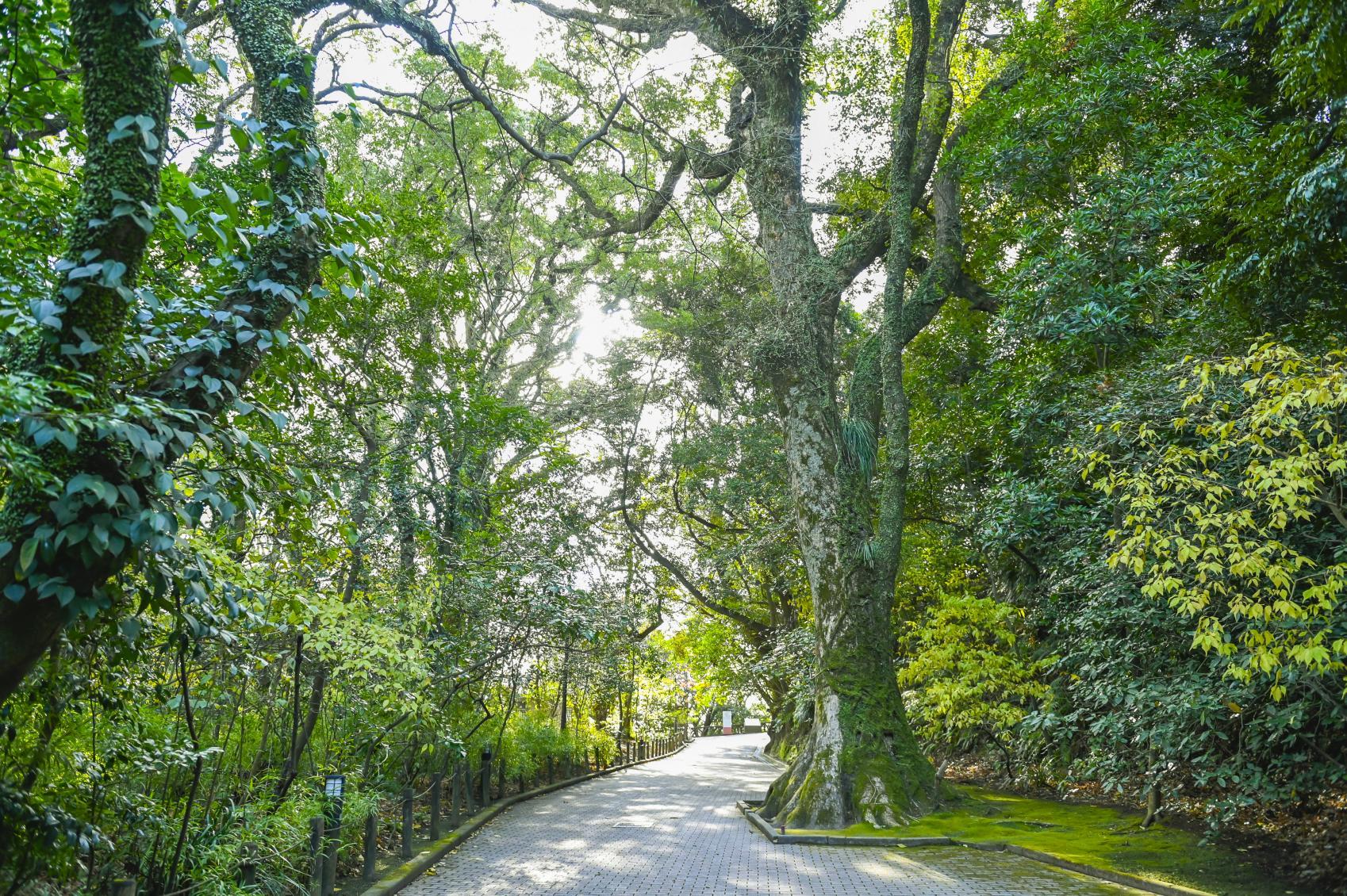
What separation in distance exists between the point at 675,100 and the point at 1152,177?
6.13 m

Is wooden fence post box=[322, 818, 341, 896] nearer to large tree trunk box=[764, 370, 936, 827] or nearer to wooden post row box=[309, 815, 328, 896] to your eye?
wooden post row box=[309, 815, 328, 896]

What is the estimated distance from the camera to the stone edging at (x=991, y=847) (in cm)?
661

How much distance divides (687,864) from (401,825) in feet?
10.2

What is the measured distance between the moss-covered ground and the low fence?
4.28m

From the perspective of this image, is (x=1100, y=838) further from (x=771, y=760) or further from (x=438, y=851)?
(x=771, y=760)

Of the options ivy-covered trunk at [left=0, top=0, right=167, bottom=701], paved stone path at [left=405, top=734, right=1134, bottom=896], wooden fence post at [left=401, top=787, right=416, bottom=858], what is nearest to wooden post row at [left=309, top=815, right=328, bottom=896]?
paved stone path at [left=405, top=734, right=1134, bottom=896]

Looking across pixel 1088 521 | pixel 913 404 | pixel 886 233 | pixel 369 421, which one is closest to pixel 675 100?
pixel 886 233

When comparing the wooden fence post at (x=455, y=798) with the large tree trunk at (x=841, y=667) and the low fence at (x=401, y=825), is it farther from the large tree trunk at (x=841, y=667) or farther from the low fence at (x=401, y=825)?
the large tree trunk at (x=841, y=667)

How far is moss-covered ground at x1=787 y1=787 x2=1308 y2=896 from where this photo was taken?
6762 mm

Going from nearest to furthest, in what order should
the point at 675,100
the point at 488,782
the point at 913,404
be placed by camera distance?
the point at 675,100
the point at 488,782
the point at 913,404

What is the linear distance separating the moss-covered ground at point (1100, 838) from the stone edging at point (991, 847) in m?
0.09

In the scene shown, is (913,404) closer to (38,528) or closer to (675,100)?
(675,100)

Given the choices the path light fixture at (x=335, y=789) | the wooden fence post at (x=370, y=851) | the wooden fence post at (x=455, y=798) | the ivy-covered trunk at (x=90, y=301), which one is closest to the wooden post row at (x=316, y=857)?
the path light fixture at (x=335, y=789)

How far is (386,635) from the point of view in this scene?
713cm
